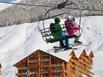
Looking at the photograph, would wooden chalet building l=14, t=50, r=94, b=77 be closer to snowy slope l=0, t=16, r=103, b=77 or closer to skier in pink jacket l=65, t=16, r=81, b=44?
skier in pink jacket l=65, t=16, r=81, b=44

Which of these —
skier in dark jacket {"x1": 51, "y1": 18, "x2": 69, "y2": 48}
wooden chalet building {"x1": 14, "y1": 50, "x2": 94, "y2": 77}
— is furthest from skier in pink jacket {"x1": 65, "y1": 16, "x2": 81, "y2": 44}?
wooden chalet building {"x1": 14, "y1": 50, "x2": 94, "y2": 77}

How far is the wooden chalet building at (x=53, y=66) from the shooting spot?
38.4m

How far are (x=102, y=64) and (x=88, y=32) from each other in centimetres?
4609

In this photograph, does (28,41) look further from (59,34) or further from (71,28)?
(71,28)

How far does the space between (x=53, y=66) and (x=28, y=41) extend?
331ft

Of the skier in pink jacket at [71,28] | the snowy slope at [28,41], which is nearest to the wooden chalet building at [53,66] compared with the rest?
the skier in pink jacket at [71,28]

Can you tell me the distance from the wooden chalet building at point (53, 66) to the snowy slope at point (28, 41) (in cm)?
5513

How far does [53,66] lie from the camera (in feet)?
127

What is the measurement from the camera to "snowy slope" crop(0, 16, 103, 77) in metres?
114

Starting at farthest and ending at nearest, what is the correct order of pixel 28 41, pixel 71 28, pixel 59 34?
pixel 28 41
pixel 59 34
pixel 71 28

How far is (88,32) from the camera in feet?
452

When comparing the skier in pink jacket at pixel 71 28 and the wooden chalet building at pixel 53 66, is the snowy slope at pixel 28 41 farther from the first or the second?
the skier in pink jacket at pixel 71 28

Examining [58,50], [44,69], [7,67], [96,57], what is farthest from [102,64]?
[58,50]

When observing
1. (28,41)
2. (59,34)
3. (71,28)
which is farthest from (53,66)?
(28,41)
